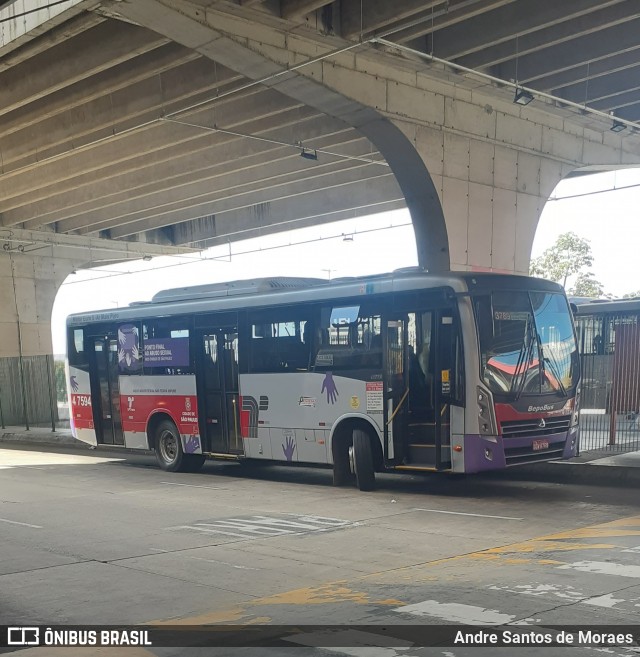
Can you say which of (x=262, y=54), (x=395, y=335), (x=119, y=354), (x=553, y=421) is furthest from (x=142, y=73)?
(x=553, y=421)

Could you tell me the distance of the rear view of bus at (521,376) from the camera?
12.4m

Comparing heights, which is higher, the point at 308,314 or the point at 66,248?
the point at 66,248

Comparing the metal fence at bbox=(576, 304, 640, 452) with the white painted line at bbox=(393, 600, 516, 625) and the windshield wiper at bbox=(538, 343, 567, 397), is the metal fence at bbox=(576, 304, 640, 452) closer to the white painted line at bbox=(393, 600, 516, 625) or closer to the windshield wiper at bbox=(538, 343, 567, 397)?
the windshield wiper at bbox=(538, 343, 567, 397)

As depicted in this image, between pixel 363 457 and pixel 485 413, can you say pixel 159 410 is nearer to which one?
pixel 363 457

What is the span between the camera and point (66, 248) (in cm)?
3819

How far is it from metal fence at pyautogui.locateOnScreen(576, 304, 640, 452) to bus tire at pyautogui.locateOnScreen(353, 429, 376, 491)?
17.7 ft

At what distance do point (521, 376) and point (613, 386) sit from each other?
4.76 metres

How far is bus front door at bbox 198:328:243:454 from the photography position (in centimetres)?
1600

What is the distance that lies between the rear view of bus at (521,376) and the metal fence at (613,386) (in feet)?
11.5

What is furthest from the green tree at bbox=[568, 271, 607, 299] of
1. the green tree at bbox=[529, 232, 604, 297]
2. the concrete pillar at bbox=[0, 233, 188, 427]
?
the concrete pillar at bbox=[0, 233, 188, 427]

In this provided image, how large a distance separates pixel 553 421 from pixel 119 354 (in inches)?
388

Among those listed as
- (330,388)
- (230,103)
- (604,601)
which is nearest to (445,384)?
(330,388)

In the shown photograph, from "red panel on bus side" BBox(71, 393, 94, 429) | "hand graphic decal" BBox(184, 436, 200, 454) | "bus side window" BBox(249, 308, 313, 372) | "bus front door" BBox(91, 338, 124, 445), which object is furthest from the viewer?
"red panel on bus side" BBox(71, 393, 94, 429)

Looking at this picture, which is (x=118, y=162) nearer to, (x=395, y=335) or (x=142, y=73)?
(x=142, y=73)
